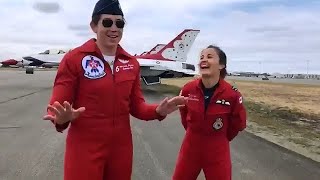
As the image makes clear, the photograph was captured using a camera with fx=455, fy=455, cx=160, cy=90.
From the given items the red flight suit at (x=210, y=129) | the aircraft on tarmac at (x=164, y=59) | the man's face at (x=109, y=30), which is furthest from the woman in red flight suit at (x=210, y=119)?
the aircraft on tarmac at (x=164, y=59)

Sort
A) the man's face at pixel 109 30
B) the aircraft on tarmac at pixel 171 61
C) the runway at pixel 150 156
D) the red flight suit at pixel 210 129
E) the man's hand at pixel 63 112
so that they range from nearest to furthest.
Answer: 1. the man's hand at pixel 63 112
2. the man's face at pixel 109 30
3. the red flight suit at pixel 210 129
4. the runway at pixel 150 156
5. the aircraft on tarmac at pixel 171 61

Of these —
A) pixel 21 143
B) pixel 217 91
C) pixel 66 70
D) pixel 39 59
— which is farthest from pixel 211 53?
pixel 39 59

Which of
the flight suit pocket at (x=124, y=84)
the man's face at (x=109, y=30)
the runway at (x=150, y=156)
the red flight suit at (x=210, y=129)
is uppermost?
the man's face at (x=109, y=30)

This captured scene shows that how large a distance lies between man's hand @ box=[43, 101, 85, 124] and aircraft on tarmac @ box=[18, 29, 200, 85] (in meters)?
26.5

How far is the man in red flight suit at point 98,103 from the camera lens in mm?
3164

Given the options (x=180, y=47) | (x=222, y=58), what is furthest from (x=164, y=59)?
(x=222, y=58)

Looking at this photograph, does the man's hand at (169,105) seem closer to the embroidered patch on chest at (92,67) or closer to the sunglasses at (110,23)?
the embroidered patch on chest at (92,67)

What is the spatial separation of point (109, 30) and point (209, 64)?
1.18 m

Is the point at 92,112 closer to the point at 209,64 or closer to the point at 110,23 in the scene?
the point at 110,23

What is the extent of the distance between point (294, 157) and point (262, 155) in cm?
58

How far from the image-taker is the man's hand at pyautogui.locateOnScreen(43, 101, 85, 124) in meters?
2.91

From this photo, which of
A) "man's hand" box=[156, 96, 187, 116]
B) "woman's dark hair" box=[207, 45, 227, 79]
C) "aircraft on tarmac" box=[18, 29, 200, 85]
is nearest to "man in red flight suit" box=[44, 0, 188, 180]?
"man's hand" box=[156, 96, 187, 116]

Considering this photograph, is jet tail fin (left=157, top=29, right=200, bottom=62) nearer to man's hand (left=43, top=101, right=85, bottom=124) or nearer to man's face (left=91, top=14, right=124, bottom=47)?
man's face (left=91, top=14, right=124, bottom=47)

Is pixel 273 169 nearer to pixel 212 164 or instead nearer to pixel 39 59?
pixel 212 164
